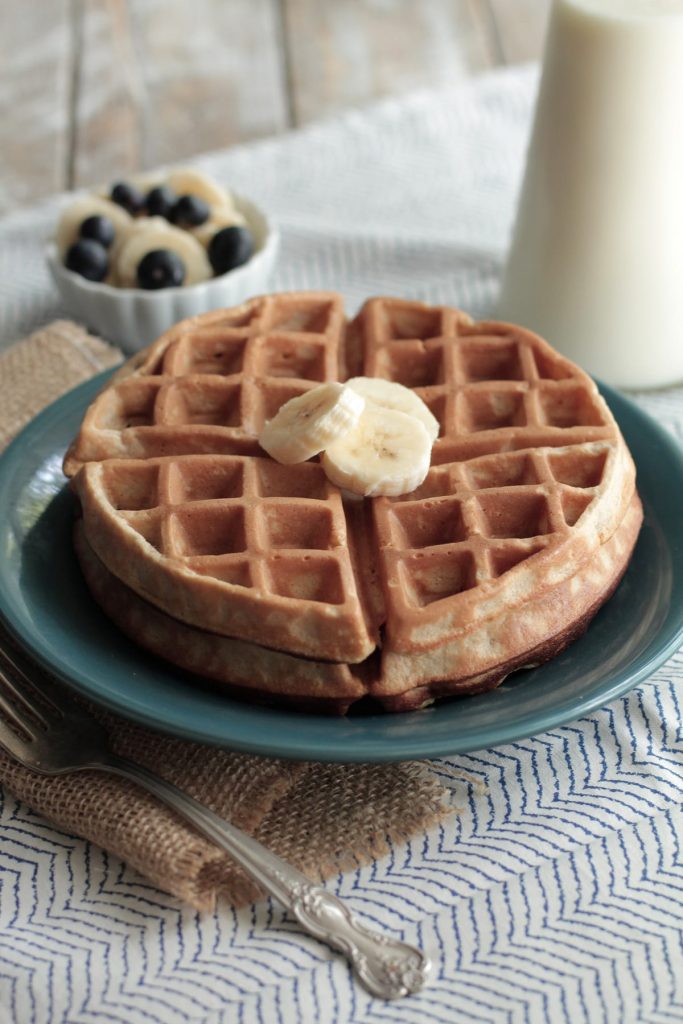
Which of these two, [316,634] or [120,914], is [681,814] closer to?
[316,634]

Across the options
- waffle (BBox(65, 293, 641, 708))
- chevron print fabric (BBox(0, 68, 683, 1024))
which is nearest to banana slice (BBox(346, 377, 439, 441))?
waffle (BBox(65, 293, 641, 708))

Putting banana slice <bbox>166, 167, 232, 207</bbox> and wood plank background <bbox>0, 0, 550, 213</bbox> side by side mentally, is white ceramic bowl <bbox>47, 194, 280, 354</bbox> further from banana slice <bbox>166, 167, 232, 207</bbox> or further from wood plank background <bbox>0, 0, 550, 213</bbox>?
wood plank background <bbox>0, 0, 550, 213</bbox>

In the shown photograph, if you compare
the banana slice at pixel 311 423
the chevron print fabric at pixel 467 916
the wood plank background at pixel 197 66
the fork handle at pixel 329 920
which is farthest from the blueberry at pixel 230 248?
the fork handle at pixel 329 920

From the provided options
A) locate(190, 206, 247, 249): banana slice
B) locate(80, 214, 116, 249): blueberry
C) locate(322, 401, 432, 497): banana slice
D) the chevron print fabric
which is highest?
locate(322, 401, 432, 497): banana slice

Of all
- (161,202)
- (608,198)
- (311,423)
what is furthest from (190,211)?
(311,423)

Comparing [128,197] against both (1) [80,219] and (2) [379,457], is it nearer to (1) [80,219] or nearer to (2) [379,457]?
(1) [80,219]

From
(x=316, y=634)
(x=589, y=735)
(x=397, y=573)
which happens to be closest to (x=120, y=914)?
(x=316, y=634)
